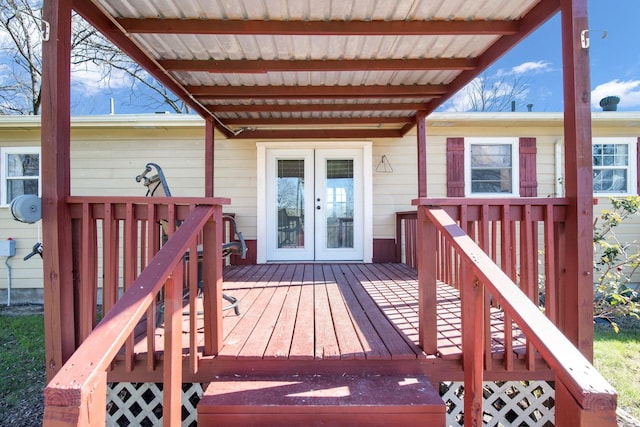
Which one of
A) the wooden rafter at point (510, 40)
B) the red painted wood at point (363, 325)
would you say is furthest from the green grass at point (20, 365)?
the wooden rafter at point (510, 40)

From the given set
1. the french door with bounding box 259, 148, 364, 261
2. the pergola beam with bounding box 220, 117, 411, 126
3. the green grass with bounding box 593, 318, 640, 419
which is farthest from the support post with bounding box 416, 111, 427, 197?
the green grass with bounding box 593, 318, 640, 419

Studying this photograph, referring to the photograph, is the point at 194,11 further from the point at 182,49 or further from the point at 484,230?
the point at 484,230

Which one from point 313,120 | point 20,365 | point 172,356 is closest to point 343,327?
point 172,356

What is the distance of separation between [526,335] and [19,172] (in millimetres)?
7092

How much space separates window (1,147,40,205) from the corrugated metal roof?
3.64m

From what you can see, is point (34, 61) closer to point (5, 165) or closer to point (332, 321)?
point (5, 165)

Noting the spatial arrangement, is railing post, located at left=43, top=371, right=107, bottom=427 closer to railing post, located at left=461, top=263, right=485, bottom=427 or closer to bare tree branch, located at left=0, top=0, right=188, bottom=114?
railing post, located at left=461, top=263, right=485, bottom=427

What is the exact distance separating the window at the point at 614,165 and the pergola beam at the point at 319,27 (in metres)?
4.38

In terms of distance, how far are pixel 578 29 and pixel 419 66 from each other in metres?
1.16

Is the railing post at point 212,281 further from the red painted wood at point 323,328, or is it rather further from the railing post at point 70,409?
the railing post at point 70,409

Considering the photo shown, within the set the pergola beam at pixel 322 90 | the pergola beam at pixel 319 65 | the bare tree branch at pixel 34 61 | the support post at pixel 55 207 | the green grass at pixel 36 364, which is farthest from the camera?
the bare tree branch at pixel 34 61

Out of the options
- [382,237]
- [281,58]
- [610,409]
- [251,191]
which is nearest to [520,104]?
[382,237]

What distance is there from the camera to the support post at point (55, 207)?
1.76 metres

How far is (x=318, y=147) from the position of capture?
5.23 metres
